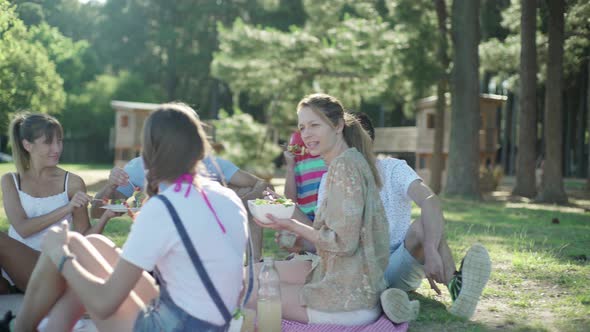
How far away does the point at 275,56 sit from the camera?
18516 mm

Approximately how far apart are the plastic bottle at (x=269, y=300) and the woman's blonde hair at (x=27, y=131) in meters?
1.63

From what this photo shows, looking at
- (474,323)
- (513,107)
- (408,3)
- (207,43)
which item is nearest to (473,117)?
(408,3)

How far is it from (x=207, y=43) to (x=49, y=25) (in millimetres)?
27152

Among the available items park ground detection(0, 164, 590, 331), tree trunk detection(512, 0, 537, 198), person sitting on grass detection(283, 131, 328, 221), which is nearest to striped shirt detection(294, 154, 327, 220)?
person sitting on grass detection(283, 131, 328, 221)

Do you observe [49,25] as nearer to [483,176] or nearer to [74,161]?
[483,176]

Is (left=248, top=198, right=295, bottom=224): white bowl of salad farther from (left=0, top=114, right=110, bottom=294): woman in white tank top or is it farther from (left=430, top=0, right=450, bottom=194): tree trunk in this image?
(left=430, top=0, right=450, bottom=194): tree trunk

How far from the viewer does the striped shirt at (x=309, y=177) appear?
17.9ft

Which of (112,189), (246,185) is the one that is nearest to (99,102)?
(246,185)

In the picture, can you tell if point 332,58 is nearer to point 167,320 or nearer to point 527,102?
point 527,102

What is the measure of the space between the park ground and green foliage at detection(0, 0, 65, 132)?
1.56 metres

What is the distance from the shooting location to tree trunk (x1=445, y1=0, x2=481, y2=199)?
50.4 feet

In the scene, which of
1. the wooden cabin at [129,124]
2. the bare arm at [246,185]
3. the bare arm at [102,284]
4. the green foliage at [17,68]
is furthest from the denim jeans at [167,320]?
the wooden cabin at [129,124]

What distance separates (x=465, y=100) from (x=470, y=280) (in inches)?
464

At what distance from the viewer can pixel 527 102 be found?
16203 millimetres
